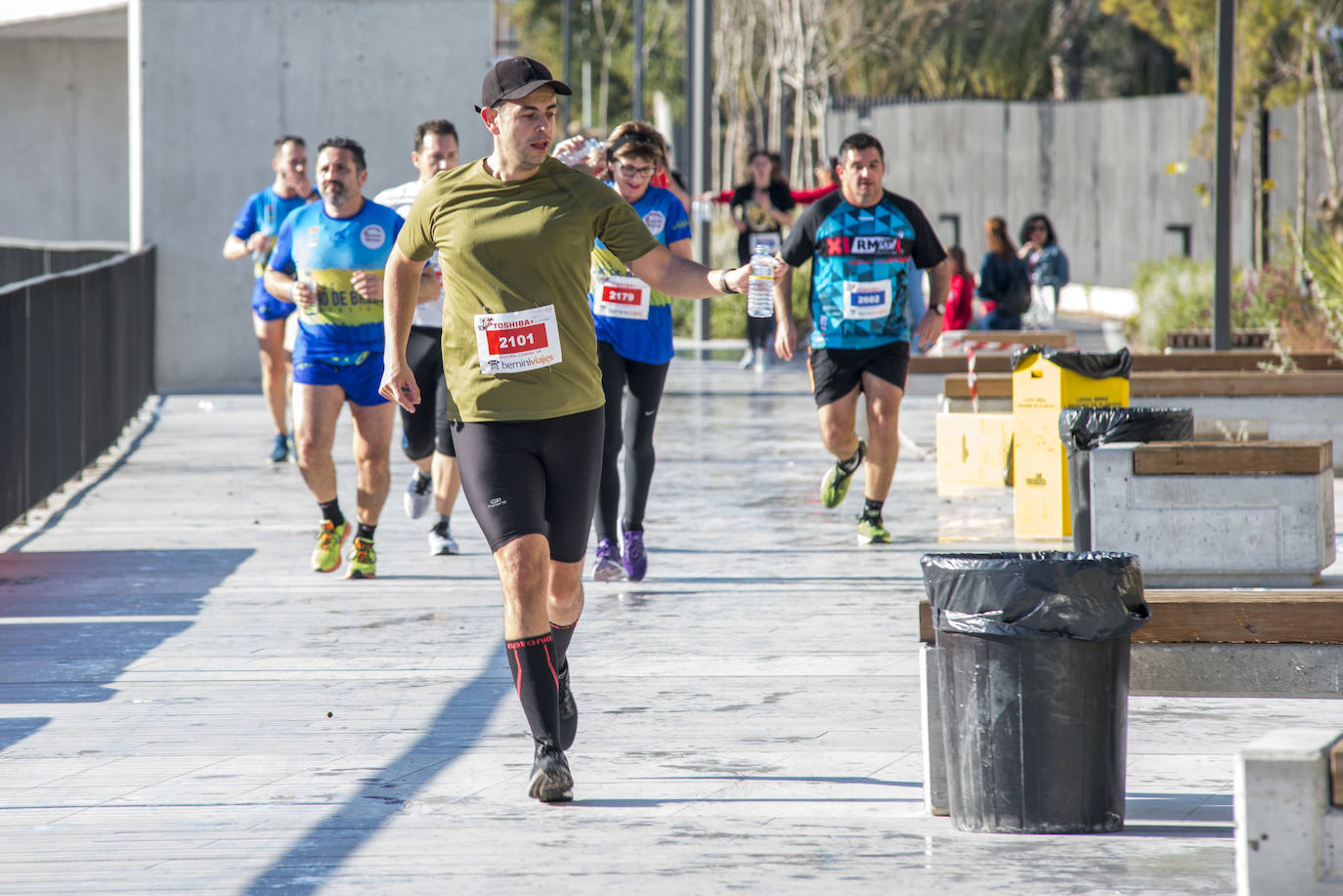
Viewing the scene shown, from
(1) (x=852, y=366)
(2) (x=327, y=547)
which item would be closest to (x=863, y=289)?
(1) (x=852, y=366)

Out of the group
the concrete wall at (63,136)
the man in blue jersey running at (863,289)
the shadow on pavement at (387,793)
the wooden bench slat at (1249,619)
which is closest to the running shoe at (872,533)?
the man in blue jersey running at (863,289)

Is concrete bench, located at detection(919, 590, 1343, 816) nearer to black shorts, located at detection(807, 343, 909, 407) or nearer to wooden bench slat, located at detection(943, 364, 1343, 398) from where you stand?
black shorts, located at detection(807, 343, 909, 407)

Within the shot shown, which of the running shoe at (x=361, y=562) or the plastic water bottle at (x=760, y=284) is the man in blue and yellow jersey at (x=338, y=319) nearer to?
the running shoe at (x=361, y=562)

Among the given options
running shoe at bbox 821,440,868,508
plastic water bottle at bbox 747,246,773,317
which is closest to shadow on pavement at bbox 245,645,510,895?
plastic water bottle at bbox 747,246,773,317

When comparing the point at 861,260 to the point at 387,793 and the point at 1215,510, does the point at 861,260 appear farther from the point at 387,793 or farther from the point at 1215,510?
the point at 387,793

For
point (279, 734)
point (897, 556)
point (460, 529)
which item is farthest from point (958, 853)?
point (460, 529)

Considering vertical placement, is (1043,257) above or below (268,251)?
above

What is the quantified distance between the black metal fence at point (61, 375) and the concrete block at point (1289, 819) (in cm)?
772

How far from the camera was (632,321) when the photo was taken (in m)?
8.62

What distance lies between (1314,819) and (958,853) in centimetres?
103

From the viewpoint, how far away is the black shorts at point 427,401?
933 centimetres

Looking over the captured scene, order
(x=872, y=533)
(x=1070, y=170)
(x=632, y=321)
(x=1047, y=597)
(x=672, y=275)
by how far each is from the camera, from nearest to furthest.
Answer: (x=1047, y=597) < (x=672, y=275) < (x=632, y=321) < (x=872, y=533) < (x=1070, y=170)

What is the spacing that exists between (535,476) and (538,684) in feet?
1.96

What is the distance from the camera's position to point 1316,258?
614 inches
